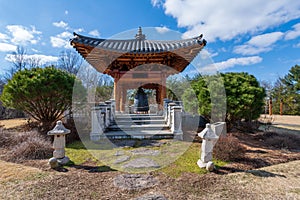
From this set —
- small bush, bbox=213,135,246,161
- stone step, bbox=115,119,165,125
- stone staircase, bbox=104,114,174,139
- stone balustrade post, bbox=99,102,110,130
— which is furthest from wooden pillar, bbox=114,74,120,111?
small bush, bbox=213,135,246,161

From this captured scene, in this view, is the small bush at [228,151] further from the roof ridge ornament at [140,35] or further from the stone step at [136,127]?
the roof ridge ornament at [140,35]

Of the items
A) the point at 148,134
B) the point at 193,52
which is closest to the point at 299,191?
the point at 148,134

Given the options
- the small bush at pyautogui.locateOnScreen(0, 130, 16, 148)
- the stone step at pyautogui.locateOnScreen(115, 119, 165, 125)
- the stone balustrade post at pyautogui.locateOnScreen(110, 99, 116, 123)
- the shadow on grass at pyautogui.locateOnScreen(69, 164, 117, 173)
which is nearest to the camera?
the shadow on grass at pyautogui.locateOnScreen(69, 164, 117, 173)

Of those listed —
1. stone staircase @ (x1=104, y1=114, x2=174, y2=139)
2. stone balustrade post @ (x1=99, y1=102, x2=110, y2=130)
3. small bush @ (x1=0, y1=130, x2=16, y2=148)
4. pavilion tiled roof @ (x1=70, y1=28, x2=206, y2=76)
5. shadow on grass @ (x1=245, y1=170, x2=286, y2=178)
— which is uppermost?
pavilion tiled roof @ (x1=70, y1=28, x2=206, y2=76)

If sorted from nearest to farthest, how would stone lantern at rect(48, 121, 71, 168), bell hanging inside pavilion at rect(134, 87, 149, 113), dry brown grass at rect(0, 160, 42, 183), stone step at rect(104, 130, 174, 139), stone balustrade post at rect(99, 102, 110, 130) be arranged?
1. dry brown grass at rect(0, 160, 42, 183)
2. stone lantern at rect(48, 121, 71, 168)
3. stone step at rect(104, 130, 174, 139)
4. stone balustrade post at rect(99, 102, 110, 130)
5. bell hanging inside pavilion at rect(134, 87, 149, 113)

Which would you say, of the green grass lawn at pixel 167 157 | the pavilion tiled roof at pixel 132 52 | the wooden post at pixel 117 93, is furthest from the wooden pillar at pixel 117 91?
the green grass lawn at pixel 167 157

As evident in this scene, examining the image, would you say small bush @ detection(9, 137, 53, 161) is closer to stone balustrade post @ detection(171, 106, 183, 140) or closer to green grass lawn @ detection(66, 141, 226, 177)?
green grass lawn @ detection(66, 141, 226, 177)

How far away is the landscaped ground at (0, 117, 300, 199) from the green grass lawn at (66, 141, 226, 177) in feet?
0.13

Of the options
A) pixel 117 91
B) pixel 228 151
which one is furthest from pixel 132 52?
pixel 228 151

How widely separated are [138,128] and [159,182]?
10.9 feet

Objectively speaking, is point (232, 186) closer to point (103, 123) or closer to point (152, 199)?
point (152, 199)

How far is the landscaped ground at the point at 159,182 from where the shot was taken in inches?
94.2

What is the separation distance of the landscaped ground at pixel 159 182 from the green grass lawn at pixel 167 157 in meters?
0.04

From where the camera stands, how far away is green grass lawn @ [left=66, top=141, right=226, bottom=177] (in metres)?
3.26
